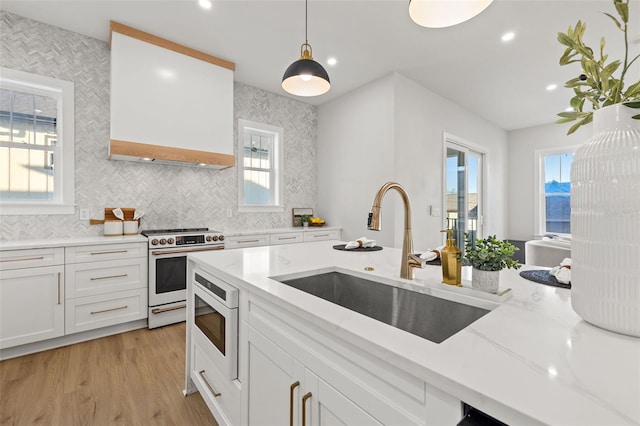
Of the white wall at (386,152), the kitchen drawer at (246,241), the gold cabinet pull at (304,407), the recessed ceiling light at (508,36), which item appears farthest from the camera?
the white wall at (386,152)

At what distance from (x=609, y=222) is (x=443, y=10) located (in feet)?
3.86

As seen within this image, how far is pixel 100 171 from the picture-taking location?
3.07 metres

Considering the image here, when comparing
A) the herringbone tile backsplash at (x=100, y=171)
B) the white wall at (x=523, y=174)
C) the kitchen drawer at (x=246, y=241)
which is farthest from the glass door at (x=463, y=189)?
the herringbone tile backsplash at (x=100, y=171)

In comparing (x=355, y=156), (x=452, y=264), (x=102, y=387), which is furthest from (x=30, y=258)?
(x=355, y=156)

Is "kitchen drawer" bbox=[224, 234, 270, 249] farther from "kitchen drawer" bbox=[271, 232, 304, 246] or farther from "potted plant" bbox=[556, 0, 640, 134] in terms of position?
"potted plant" bbox=[556, 0, 640, 134]

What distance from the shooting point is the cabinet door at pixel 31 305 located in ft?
7.59

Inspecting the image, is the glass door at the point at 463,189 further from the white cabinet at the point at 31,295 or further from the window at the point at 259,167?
the white cabinet at the point at 31,295

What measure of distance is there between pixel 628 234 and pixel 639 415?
14.5 inches

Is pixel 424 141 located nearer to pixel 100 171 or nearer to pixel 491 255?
pixel 491 255

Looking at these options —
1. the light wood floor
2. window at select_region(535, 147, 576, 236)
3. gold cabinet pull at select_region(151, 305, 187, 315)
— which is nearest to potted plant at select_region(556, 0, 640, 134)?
the light wood floor

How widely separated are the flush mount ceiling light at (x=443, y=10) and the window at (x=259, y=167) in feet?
10.3

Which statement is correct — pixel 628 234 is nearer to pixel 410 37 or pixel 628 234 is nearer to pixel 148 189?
pixel 410 37

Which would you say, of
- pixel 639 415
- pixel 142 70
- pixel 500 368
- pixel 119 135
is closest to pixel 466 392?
pixel 500 368

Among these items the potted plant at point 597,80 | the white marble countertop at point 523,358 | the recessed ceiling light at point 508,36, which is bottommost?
the white marble countertop at point 523,358
